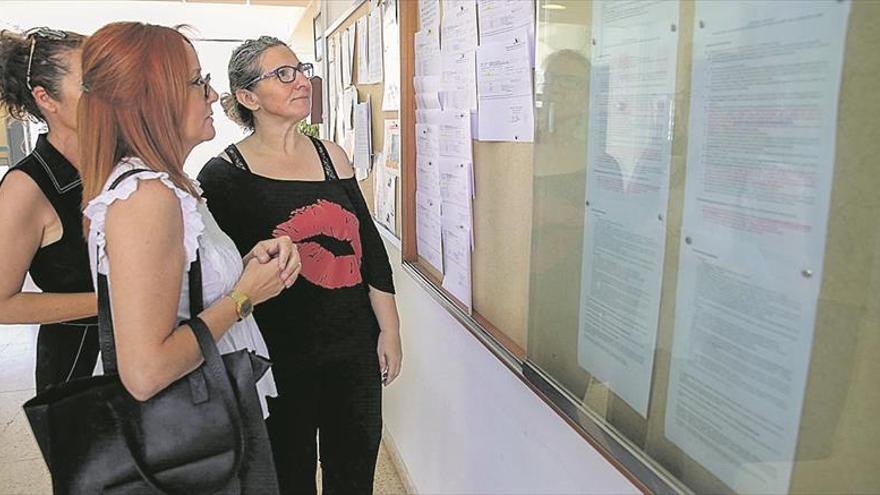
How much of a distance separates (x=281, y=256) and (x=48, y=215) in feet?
1.62

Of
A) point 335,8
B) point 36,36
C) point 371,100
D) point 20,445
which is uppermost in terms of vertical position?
point 335,8

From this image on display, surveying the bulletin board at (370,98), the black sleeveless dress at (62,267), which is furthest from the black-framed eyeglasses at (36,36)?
the bulletin board at (370,98)

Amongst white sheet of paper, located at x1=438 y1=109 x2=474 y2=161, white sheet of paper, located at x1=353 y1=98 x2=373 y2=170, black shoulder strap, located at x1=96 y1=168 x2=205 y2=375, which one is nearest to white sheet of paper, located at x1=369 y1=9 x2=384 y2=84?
white sheet of paper, located at x1=353 y1=98 x2=373 y2=170

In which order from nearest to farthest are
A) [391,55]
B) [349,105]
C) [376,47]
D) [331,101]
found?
[391,55] → [376,47] → [349,105] → [331,101]

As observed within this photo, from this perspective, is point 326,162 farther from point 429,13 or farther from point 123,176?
point 123,176

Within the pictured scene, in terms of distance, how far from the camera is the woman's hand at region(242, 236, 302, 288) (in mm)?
1340

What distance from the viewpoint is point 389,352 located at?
1.78 meters

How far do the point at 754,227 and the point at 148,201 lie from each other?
0.85m

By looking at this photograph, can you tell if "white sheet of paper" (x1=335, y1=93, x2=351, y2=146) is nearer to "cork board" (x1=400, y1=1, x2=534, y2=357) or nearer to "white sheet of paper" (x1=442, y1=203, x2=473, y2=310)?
"white sheet of paper" (x1=442, y1=203, x2=473, y2=310)

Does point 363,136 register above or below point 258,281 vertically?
above

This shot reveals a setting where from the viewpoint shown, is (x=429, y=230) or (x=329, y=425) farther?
(x=429, y=230)

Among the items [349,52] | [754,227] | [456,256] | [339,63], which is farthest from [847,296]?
[339,63]

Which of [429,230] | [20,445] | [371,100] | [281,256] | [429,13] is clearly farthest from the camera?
[20,445]

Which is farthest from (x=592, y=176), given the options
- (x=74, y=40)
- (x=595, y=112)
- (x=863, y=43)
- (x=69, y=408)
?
(x=74, y=40)
